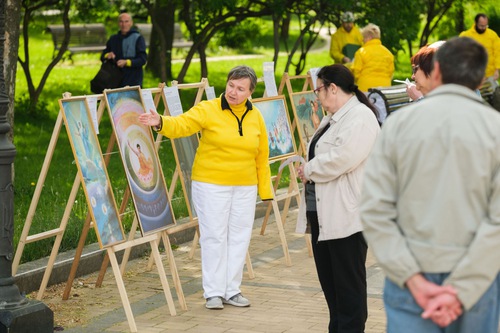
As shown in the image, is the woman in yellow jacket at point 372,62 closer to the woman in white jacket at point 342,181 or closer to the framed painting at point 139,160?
the framed painting at point 139,160

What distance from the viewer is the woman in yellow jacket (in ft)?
48.2

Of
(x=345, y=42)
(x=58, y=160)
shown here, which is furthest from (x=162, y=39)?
→ (x=58, y=160)

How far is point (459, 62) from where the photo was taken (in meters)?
4.09

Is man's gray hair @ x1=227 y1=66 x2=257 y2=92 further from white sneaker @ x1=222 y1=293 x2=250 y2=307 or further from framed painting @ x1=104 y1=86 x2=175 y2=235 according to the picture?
white sneaker @ x1=222 y1=293 x2=250 y2=307

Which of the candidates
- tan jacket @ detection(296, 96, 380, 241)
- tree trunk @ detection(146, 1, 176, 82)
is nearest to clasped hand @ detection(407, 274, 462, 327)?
tan jacket @ detection(296, 96, 380, 241)

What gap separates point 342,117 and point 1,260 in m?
2.45

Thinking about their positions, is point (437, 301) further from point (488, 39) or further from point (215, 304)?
point (488, 39)

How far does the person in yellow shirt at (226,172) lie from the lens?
7977 mm

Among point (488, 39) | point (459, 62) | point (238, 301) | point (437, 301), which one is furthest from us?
point (488, 39)

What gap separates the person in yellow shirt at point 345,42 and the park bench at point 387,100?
260 inches

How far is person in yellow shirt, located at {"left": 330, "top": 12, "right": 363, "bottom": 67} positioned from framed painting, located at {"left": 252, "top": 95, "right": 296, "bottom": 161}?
A: 6.96 metres

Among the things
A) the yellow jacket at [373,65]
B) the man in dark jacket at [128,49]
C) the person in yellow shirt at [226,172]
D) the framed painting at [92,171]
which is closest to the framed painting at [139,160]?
the framed painting at [92,171]

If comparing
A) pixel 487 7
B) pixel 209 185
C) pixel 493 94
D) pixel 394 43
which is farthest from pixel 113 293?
pixel 487 7

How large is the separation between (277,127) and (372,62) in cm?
474
